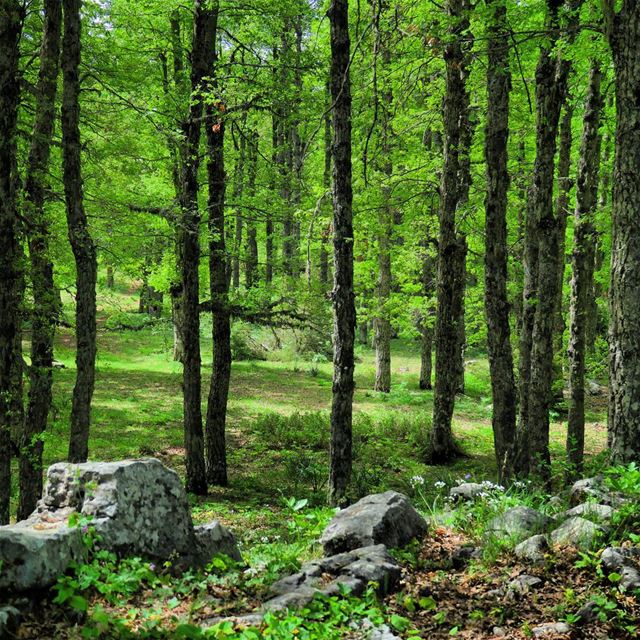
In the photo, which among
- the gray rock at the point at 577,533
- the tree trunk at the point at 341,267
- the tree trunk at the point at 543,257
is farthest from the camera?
the tree trunk at the point at 543,257

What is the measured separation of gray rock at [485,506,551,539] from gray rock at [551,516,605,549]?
18 cm

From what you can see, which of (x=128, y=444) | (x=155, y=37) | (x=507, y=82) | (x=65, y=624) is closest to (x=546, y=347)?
(x=507, y=82)

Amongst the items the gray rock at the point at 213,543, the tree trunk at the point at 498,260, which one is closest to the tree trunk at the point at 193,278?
the tree trunk at the point at 498,260

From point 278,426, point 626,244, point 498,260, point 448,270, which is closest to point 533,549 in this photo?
point 626,244

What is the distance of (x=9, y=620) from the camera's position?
2998mm

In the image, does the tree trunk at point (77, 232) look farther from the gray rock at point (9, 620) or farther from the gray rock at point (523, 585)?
the gray rock at point (523, 585)

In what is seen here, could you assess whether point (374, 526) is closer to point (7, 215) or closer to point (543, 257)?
point (7, 215)

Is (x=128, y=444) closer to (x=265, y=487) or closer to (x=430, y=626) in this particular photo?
(x=265, y=487)

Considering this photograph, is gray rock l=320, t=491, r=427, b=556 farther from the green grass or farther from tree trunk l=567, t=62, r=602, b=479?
tree trunk l=567, t=62, r=602, b=479

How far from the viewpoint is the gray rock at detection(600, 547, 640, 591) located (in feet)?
12.3

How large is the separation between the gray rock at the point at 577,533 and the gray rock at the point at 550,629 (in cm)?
93

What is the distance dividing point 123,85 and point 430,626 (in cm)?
1278

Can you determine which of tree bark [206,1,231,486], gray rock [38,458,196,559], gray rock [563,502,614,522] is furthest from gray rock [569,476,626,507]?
tree bark [206,1,231,486]

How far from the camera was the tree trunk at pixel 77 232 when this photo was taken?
800 centimetres
